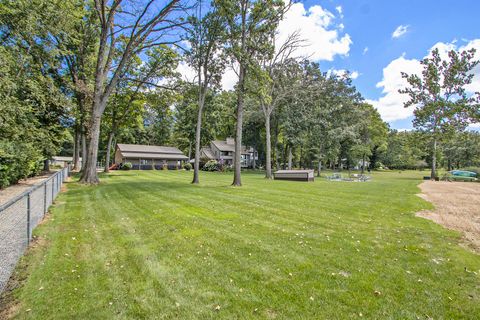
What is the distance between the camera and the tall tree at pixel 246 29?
49.3 feet

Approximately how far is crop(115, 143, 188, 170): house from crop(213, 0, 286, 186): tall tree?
30.6 metres

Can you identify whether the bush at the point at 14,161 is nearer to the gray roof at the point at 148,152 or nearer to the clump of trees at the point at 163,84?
the clump of trees at the point at 163,84

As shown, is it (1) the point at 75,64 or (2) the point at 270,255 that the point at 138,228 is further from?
(1) the point at 75,64

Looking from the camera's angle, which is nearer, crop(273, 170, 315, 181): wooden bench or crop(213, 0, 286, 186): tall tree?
crop(213, 0, 286, 186): tall tree

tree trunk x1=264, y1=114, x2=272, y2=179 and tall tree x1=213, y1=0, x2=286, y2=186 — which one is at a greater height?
tall tree x1=213, y1=0, x2=286, y2=186

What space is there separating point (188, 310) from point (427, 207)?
404 inches

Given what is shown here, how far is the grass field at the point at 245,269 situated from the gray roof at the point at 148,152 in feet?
120

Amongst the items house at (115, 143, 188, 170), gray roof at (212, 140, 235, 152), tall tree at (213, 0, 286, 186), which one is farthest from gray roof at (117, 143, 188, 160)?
tall tree at (213, 0, 286, 186)

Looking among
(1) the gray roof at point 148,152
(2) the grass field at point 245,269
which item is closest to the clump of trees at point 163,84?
(1) the gray roof at point 148,152

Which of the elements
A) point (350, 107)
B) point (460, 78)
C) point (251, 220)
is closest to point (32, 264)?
point (251, 220)

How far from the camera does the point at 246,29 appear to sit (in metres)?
15.8

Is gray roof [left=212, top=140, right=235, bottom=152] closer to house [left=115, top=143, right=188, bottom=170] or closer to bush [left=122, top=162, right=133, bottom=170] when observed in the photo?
house [left=115, top=143, right=188, bottom=170]

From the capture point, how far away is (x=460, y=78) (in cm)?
2873

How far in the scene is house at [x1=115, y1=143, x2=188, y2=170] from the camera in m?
41.9
